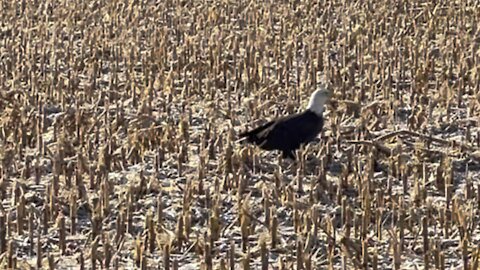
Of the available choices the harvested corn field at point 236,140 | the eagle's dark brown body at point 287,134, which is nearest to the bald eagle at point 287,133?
the eagle's dark brown body at point 287,134

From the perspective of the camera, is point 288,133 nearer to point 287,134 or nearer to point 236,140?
point 287,134

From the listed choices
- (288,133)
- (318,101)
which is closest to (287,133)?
(288,133)

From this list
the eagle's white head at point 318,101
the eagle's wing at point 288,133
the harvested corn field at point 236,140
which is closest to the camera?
the harvested corn field at point 236,140

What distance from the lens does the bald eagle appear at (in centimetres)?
622

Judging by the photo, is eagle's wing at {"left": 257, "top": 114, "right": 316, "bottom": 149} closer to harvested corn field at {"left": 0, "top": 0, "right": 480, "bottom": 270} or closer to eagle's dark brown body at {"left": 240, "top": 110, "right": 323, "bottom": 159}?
eagle's dark brown body at {"left": 240, "top": 110, "right": 323, "bottom": 159}

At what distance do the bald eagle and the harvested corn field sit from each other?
0.11 metres

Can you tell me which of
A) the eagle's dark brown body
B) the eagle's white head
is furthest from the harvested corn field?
the eagle's white head

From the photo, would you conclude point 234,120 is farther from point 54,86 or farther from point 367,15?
point 367,15

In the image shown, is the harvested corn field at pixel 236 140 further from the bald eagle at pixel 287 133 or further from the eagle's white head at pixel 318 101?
the eagle's white head at pixel 318 101

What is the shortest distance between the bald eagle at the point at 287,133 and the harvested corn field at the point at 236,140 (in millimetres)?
108

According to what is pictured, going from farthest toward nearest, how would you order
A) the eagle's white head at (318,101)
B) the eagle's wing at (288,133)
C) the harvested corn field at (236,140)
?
the eagle's white head at (318,101), the eagle's wing at (288,133), the harvested corn field at (236,140)

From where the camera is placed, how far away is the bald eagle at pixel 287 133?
622 centimetres

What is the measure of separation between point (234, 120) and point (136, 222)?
199 centimetres

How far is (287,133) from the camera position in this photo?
6234 millimetres
